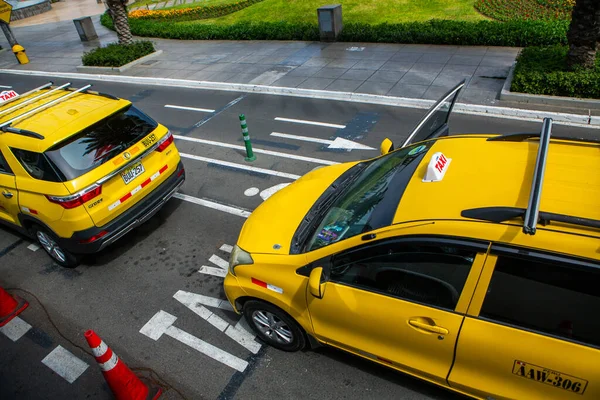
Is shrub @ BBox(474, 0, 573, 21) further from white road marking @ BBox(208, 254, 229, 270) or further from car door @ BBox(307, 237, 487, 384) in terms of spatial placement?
car door @ BBox(307, 237, 487, 384)

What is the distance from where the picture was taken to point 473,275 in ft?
9.48

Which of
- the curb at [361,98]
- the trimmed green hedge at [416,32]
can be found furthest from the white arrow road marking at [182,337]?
the trimmed green hedge at [416,32]

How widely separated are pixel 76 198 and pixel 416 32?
38.6 ft

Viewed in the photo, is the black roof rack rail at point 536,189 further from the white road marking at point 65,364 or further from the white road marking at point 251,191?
the white road marking at point 251,191

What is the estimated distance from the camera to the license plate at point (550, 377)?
8.80 feet

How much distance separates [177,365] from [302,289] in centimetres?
175

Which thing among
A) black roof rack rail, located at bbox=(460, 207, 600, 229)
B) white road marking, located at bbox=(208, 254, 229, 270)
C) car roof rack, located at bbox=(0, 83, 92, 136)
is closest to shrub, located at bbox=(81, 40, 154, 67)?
car roof rack, located at bbox=(0, 83, 92, 136)

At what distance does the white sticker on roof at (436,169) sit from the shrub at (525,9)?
42.2 ft

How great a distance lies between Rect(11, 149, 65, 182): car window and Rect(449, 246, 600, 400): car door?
4.89 m

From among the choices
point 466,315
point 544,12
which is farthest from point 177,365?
point 544,12

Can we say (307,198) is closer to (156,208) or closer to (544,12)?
(156,208)

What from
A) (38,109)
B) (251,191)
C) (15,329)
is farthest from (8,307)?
(251,191)

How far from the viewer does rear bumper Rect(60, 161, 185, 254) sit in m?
5.38

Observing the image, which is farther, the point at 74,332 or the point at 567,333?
the point at 74,332
